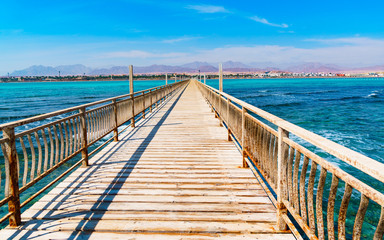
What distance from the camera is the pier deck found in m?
3.03

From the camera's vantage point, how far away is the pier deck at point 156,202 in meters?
3.03

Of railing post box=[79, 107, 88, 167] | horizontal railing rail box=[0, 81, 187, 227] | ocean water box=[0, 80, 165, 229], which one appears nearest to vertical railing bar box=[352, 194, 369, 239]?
horizontal railing rail box=[0, 81, 187, 227]

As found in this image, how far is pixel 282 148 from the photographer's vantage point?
9.43ft

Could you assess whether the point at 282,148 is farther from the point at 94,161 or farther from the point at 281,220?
the point at 94,161

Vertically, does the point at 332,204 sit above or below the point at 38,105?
A: above

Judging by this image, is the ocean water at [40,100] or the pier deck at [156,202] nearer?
the pier deck at [156,202]

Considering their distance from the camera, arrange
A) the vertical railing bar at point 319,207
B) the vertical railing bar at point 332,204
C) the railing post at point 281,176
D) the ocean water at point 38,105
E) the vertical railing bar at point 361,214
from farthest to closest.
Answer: the ocean water at point 38,105
the railing post at point 281,176
the vertical railing bar at point 319,207
the vertical railing bar at point 332,204
the vertical railing bar at point 361,214

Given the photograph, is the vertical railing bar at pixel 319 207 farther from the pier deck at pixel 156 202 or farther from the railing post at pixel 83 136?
the railing post at pixel 83 136

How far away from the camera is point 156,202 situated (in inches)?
147

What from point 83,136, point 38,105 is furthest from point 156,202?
point 38,105

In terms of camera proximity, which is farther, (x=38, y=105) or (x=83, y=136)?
(x=38, y=105)

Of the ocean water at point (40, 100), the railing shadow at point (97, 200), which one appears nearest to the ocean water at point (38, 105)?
the ocean water at point (40, 100)

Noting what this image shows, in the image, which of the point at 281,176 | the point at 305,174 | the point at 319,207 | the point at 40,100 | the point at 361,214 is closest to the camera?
the point at 361,214

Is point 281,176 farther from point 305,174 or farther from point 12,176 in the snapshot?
point 12,176
